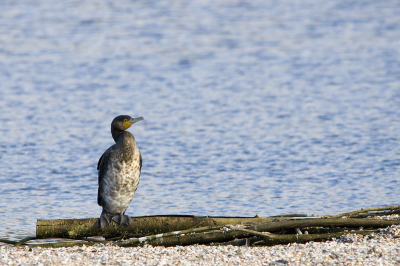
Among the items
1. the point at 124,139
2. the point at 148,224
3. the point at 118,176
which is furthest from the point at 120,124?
the point at 148,224

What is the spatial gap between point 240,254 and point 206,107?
12.0 metres

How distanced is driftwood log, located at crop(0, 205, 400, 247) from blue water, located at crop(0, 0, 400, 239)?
2416mm

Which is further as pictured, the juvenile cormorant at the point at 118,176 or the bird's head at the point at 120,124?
the bird's head at the point at 120,124

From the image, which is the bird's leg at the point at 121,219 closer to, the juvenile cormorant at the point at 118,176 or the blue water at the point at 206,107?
the juvenile cormorant at the point at 118,176

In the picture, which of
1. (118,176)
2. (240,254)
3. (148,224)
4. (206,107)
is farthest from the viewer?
(206,107)

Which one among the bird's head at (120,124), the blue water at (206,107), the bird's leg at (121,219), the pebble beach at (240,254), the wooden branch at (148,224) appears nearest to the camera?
the pebble beach at (240,254)

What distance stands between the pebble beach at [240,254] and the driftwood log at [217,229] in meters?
0.12

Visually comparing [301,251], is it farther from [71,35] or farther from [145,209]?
[71,35]

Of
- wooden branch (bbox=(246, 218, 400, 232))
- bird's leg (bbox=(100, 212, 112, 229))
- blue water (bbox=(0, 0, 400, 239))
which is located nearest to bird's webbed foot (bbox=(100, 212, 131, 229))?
bird's leg (bbox=(100, 212, 112, 229))

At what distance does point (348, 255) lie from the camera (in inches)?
265

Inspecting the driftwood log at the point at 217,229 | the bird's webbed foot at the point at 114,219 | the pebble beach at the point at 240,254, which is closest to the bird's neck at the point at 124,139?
the bird's webbed foot at the point at 114,219

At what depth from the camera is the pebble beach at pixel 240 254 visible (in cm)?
670

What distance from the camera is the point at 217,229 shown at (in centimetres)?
A: 766

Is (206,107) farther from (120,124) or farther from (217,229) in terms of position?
(217,229)
